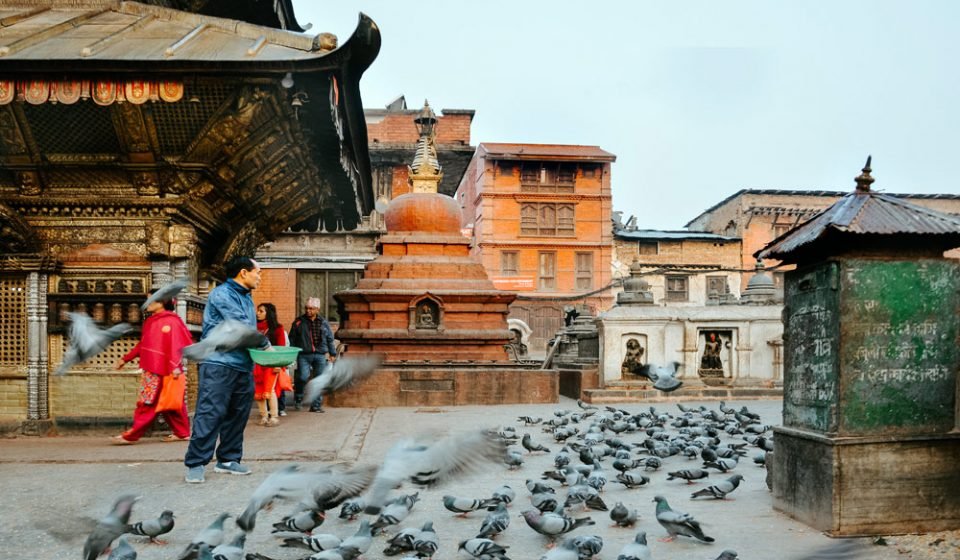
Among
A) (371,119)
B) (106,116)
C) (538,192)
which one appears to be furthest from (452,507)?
(538,192)

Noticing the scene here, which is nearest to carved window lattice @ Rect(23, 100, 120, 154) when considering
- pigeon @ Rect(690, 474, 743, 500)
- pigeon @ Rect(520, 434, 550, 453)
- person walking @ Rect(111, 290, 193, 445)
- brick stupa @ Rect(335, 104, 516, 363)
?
person walking @ Rect(111, 290, 193, 445)

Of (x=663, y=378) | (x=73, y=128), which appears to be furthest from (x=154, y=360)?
(x=663, y=378)

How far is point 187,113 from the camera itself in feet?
29.1

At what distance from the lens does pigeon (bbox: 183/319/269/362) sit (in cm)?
614

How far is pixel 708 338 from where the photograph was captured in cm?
1625

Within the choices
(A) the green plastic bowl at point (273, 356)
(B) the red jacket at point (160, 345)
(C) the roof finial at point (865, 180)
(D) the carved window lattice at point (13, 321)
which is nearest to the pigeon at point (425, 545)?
(A) the green plastic bowl at point (273, 356)

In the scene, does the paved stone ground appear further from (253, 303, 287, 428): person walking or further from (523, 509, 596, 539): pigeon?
(253, 303, 287, 428): person walking

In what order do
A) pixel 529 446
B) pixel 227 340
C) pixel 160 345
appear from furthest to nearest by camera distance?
1. pixel 160 345
2. pixel 529 446
3. pixel 227 340

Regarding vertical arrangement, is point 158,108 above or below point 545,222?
below

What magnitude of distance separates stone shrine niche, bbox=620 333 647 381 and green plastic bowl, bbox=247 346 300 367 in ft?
31.6

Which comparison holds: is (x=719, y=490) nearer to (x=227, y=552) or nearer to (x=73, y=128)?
(x=227, y=552)

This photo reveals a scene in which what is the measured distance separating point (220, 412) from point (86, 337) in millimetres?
2795

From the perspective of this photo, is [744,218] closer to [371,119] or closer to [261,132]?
[371,119]

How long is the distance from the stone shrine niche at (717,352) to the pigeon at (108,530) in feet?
44.3
